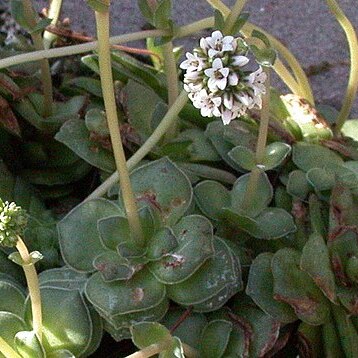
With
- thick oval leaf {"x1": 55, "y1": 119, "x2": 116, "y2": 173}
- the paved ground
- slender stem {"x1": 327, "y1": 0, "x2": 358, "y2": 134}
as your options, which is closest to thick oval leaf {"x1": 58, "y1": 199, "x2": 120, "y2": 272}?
thick oval leaf {"x1": 55, "y1": 119, "x2": 116, "y2": 173}

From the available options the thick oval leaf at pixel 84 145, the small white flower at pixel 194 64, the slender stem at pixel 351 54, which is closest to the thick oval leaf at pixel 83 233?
the thick oval leaf at pixel 84 145

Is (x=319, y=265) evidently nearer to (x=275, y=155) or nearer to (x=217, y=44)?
(x=275, y=155)

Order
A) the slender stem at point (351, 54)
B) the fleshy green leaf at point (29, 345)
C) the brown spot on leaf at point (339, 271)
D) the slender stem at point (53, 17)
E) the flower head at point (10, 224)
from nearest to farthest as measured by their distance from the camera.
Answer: the flower head at point (10, 224) → the fleshy green leaf at point (29, 345) → the brown spot on leaf at point (339, 271) → the slender stem at point (351, 54) → the slender stem at point (53, 17)

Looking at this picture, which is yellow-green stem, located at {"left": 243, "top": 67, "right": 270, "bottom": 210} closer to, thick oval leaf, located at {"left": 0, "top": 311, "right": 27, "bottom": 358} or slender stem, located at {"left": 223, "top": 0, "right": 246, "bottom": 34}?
slender stem, located at {"left": 223, "top": 0, "right": 246, "bottom": 34}

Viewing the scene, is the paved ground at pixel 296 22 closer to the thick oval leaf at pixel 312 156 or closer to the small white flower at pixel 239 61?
the thick oval leaf at pixel 312 156

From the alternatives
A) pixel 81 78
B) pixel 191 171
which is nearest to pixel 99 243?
pixel 191 171

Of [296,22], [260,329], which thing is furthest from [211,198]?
[296,22]
